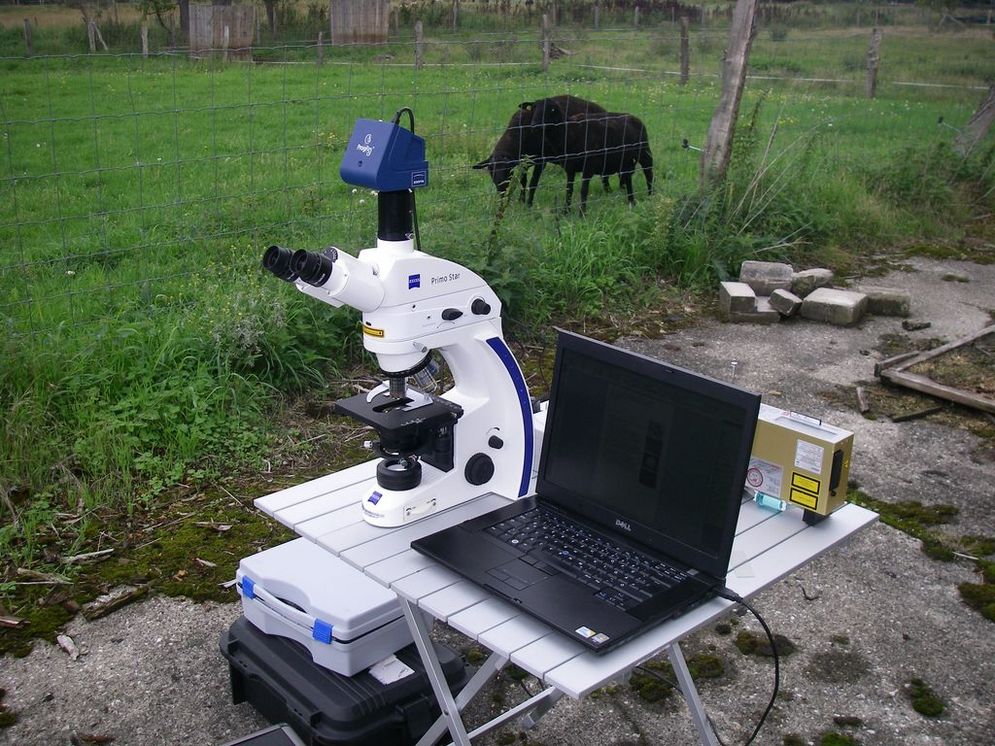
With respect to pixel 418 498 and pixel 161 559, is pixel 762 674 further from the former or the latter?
pixel 161 559

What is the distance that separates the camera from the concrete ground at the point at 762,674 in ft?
9.56

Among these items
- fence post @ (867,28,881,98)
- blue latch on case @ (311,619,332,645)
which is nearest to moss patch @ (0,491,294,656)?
blue latch on case @ (311,619,332,645)

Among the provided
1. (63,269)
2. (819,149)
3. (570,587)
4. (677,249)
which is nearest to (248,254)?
(63,269)

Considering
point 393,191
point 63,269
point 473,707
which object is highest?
point 393,191

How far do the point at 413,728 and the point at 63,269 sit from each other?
3889mm

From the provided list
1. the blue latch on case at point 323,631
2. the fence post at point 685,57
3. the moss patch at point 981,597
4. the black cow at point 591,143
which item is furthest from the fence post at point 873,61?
the blue latch on case at point 323,631

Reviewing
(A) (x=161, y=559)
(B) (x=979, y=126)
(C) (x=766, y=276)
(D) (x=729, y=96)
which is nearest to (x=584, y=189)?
(D) (x=729, y=96)

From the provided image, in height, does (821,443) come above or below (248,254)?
above

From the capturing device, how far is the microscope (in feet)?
7.52

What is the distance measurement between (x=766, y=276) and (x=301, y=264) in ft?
16.4

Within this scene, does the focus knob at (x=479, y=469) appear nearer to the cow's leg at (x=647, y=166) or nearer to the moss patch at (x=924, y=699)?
the moss patch at (x=924, y=699)

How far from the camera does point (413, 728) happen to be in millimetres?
2703

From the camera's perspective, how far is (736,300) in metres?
6.35

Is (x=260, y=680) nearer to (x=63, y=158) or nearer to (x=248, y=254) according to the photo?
(x=248, y=254)
